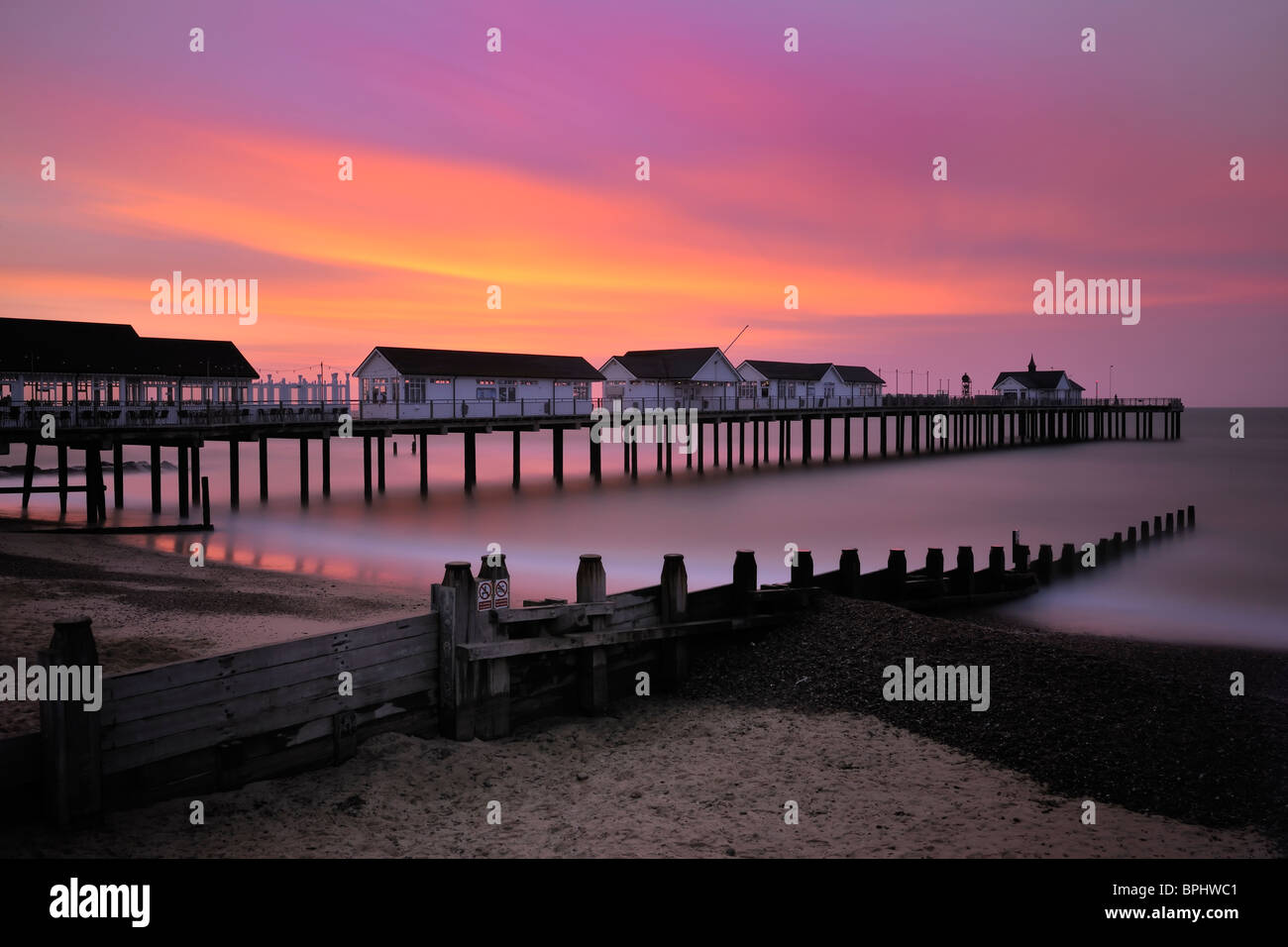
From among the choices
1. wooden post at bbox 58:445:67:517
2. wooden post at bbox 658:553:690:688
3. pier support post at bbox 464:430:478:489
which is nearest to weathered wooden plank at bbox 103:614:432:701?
wooden post at bbox 658:553:690:688

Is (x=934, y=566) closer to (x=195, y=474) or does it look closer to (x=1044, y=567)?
(x=1044, y=567)

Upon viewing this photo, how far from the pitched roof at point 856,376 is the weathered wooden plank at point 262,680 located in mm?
79899

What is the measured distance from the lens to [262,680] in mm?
7160

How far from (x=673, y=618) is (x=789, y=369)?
235 feet

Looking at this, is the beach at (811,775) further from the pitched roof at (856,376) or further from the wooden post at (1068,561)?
the pitched roof at (856,376)

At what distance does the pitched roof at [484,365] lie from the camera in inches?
1932

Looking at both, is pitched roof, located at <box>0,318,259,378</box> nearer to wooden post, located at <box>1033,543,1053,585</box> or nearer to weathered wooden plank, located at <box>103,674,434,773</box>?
wooden post, located at <box>1033,543,1053,585</box>

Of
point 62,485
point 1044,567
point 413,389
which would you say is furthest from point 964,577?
point 413,389

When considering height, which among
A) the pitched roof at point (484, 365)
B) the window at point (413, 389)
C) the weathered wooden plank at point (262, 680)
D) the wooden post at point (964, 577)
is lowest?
the wooden post at point (964, 577)

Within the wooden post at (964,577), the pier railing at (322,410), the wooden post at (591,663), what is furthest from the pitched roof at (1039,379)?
the wooden post at (591,663)
